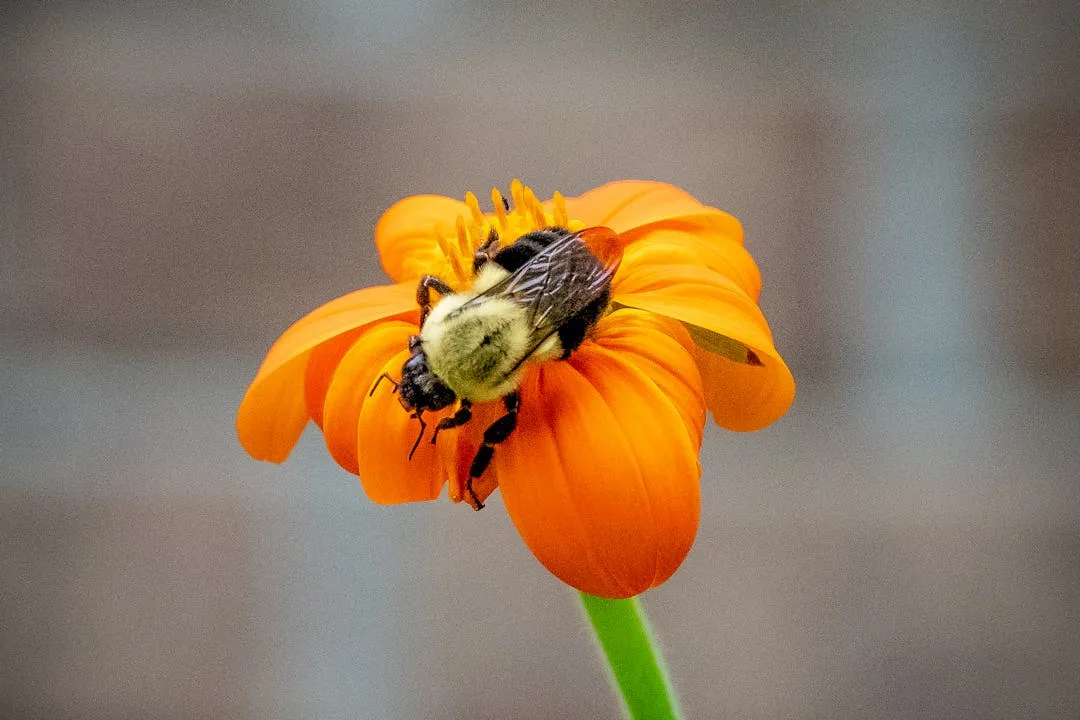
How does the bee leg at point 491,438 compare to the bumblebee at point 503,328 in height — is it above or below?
below

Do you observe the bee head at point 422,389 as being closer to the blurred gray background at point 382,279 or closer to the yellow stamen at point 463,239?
the yellow stamen at point 463,239

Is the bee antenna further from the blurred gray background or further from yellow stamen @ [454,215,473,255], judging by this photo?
the blurred gray background

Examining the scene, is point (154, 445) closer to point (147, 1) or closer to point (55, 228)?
point (55, 228)

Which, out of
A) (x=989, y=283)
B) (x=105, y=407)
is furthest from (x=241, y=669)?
(x=989, y=283)

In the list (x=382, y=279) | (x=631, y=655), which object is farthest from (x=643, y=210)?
(x=382, y=279)

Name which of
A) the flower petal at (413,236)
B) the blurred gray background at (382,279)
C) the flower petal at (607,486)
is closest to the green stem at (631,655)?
the flower petal at (607,486)

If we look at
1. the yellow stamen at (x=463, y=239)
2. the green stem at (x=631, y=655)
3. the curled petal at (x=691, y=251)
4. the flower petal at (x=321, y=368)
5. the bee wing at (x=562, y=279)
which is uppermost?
the yellow stamen at (x=463, y=239)
